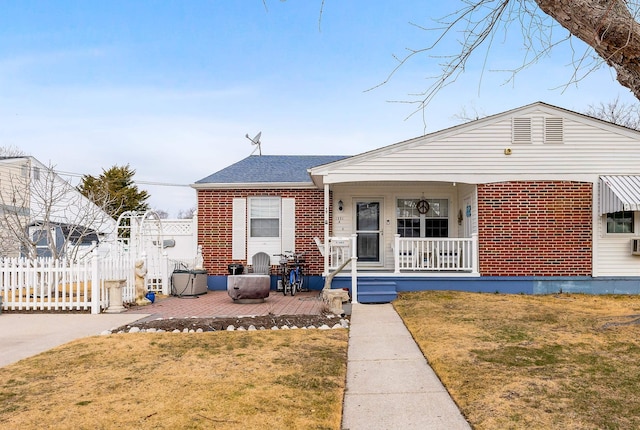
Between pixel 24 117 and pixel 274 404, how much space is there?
2254cm

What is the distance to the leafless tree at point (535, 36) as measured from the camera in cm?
366

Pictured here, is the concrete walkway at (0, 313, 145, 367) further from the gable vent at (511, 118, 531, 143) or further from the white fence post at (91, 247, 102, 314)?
the gable vent at (511, 118, 531, 143)

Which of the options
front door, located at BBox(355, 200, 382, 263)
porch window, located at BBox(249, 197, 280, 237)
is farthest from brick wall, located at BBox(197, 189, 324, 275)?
front door, located at BBox(355, 200, 382, 263)

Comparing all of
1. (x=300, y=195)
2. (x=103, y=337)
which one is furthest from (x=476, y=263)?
(x=103, y=337)

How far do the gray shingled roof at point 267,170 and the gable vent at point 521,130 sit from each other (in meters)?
5.67

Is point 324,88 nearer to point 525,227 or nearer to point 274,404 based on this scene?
point 525,227

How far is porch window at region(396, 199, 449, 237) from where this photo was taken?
46.4 ft

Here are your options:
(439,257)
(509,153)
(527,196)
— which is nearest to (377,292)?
(439,257)

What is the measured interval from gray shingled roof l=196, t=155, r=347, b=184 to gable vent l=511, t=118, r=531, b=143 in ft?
18.6

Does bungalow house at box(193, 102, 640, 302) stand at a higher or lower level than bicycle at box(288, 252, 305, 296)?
higher

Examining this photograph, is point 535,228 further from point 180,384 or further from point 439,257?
point 180,384

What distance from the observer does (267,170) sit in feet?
51.0

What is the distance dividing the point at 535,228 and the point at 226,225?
27.3ft

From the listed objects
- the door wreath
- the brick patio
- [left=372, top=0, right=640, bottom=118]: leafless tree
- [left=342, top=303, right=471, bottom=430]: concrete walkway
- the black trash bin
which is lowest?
the brick patio
